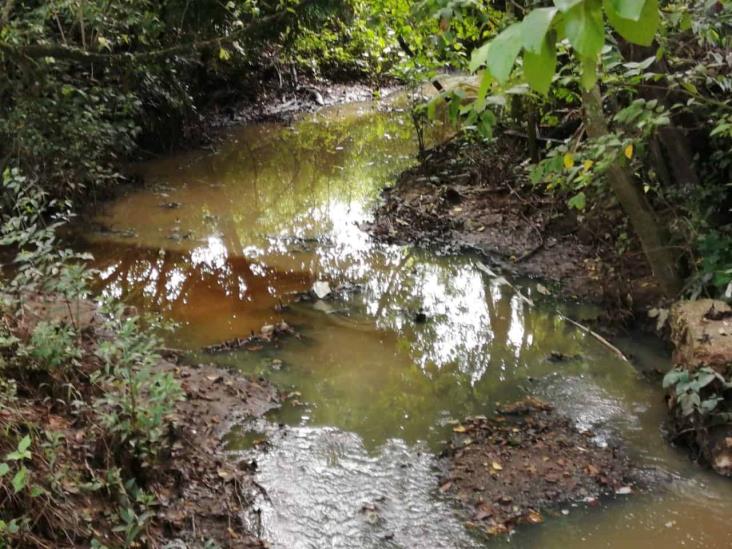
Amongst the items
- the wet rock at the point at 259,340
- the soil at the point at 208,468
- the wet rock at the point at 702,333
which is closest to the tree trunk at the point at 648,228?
the wet rock at the point at 702,333

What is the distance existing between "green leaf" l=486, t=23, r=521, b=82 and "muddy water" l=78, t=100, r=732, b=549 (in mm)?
3064

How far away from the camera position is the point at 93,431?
3.43 m

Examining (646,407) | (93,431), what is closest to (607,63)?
(646,407)

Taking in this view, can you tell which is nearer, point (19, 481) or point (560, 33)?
point (560, 33)

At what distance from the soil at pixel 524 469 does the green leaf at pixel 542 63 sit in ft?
10.2

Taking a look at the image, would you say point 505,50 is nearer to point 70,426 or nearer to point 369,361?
point 70,426

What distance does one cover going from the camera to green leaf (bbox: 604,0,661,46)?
947 mm

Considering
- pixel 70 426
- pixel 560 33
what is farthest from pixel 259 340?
pixel 560 33

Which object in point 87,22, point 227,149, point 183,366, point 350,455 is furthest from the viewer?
point 227,149

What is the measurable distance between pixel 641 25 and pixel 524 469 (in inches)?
137

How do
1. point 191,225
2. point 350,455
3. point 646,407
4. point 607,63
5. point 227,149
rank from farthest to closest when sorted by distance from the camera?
point 227,149 → point 191,225 → point 646,407 → point 350,455 → point 607,63

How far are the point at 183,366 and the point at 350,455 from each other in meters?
1.63

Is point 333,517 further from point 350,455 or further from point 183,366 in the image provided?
point 183,366

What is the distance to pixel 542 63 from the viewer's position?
96 centimetres
